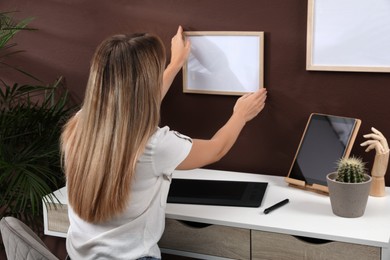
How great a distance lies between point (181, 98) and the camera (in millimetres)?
2174

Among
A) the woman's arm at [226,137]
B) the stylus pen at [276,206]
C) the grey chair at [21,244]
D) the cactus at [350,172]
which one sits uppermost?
the woman's arm at [226,137]

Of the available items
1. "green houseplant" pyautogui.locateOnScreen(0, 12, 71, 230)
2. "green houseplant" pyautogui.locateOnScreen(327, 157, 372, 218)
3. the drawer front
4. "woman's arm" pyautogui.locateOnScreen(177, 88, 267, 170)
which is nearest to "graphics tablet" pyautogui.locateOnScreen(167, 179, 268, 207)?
"woman's arm" pyautogui.locateOnScreen(177, 88, 267, 170)

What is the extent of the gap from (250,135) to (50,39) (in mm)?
929

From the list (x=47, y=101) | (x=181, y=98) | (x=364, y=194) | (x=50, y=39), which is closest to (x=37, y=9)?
(x=50, y=39)

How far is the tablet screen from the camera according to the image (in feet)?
6.00

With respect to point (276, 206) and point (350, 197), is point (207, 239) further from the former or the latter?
point (350, 197)

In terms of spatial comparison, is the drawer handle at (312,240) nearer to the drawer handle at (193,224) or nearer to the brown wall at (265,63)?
the drawer handle at (193,224)

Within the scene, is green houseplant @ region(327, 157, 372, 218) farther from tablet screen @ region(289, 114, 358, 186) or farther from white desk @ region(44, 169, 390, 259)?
tablet screen @ region(289, 114, 358, 186)

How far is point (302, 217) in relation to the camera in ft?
5.41

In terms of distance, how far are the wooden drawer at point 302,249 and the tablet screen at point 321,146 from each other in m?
0.30

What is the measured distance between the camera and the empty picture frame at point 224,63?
1995 millimetres

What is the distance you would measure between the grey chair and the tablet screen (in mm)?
883

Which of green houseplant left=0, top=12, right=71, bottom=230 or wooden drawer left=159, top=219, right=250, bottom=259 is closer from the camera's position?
wooden drawer left=159, top=219, right=250, bottom=259

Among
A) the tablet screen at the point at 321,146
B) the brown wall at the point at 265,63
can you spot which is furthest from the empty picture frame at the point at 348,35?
the tablet screen at the point at 321,146
